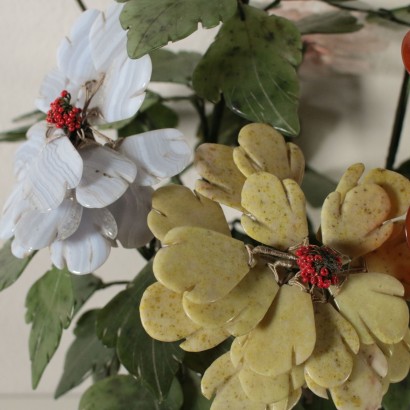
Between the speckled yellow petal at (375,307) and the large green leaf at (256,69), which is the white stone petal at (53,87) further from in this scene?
the speckled yellow petal at (375,307)

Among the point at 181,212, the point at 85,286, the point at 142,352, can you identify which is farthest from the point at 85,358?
the point at 181,212

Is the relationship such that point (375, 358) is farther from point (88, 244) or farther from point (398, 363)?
point (88, 244)

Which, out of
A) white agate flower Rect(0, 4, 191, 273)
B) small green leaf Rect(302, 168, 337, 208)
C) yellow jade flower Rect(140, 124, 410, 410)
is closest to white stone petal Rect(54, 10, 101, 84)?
white agate flower Rect(0, 4, 191, 273)

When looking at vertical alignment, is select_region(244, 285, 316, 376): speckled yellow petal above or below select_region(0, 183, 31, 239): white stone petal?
below

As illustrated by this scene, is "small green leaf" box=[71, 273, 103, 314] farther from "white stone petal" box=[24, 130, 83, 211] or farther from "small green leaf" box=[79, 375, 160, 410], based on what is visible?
"white stone petal" box=[24, 130, 83, 211]

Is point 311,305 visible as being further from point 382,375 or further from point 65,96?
point 65,96

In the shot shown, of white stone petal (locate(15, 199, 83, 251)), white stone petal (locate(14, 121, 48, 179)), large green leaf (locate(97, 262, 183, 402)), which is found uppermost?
white stone petal (locate(14, 121, 48, 179))

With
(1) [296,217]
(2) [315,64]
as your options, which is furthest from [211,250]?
(2) [315,64]

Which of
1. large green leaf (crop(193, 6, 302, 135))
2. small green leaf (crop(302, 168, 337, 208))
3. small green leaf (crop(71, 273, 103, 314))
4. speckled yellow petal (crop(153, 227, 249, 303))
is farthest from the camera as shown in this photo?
small green leaf (crop(302, 168, 337, 208))
